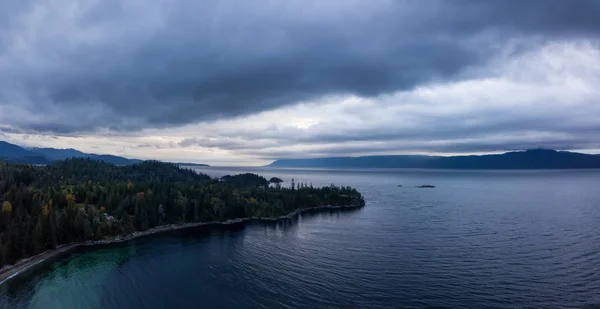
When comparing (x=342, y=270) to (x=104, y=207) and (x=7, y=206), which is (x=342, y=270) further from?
(x=7, y=206)

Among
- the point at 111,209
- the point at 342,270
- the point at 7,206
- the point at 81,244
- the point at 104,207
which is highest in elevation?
the point at 7,206

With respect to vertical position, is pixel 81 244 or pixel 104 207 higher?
pixel 104 207

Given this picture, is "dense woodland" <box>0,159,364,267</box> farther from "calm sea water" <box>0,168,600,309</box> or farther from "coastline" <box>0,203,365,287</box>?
"calm sea water" <box>0,168,600,309</box>

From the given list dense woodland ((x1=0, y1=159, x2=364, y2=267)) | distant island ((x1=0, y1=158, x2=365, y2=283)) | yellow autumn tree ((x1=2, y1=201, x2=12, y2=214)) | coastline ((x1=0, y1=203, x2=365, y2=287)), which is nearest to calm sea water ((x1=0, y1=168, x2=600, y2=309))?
coastline ((x1=0, y1=203, x2=365, y2=287))

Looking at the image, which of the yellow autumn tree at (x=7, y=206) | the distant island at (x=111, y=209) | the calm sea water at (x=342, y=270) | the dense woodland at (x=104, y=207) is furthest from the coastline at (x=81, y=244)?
the yellow autumn tree at (x=7, y=206)

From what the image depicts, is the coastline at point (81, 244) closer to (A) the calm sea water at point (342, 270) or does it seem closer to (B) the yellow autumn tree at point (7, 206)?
(A) the calm sea water at point (342, 270)

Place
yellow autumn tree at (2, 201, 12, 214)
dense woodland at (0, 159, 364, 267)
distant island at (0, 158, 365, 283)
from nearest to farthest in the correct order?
dense woodland at (0, 159, 364, 267) < distant island at (0, 158, 365, 283) < yellow autumn tree at (2, 201, 12, 214)

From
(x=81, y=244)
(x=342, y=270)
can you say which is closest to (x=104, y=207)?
(x=81, y=244)
